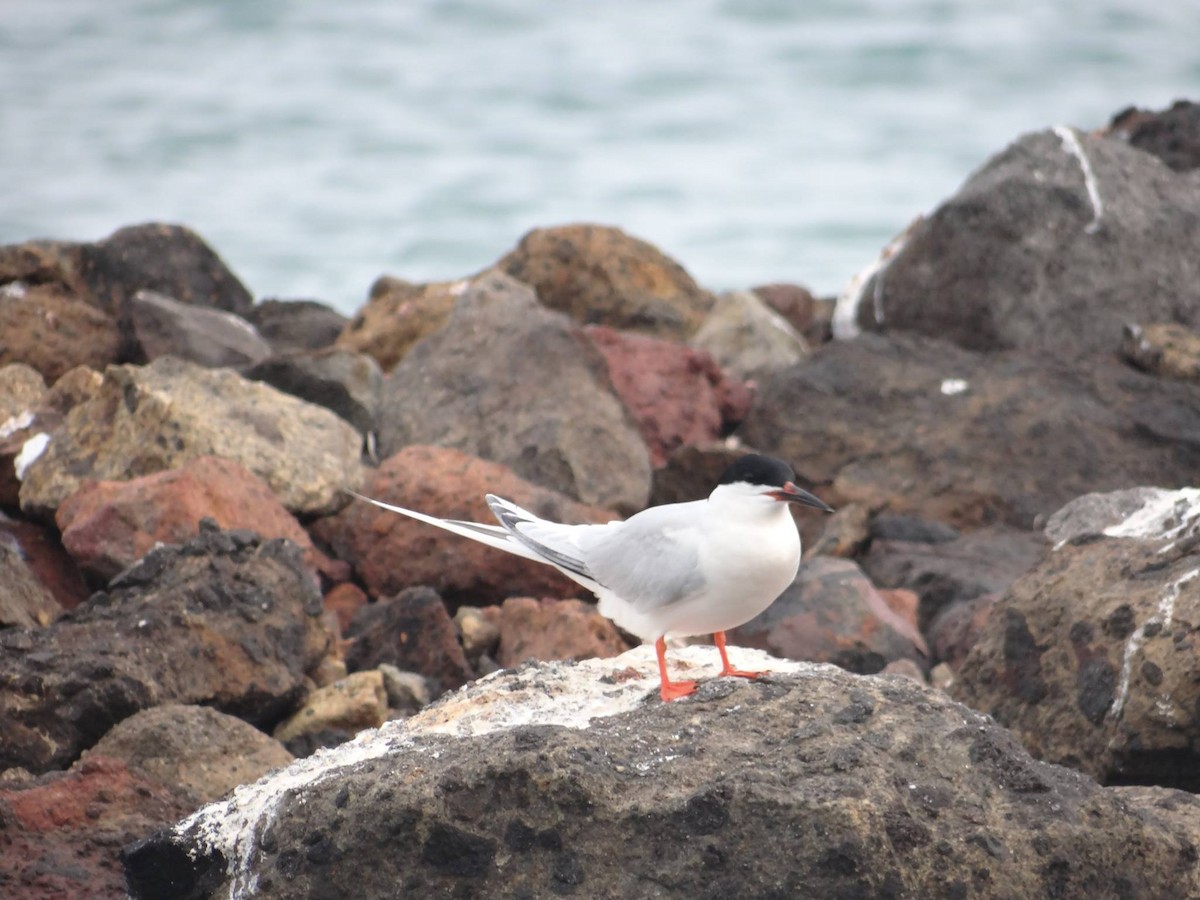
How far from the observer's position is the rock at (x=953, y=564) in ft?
31.3

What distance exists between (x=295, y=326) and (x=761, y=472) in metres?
9.62

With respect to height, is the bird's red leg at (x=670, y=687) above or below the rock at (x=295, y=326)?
above

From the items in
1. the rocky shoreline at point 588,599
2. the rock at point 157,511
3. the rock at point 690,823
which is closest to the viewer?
the rock at point 690,823

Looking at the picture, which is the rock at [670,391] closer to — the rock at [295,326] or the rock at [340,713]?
the rock at [295,326]

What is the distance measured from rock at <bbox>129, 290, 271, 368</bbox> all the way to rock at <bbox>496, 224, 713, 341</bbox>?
3115 mm

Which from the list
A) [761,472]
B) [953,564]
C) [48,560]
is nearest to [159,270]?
[48,560]

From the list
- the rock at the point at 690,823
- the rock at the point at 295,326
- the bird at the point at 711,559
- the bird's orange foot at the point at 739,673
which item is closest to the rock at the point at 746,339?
the rock at the point at 295,326

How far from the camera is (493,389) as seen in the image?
11570mm

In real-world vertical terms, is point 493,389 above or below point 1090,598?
below

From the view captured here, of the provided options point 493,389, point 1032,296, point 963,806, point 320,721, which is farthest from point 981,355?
point 963,806

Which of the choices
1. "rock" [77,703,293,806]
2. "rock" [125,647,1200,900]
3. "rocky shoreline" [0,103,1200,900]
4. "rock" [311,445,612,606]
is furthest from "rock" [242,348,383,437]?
"rock" [125,647,1200,900]

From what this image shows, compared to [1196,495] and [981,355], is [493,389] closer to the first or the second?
[981,355]

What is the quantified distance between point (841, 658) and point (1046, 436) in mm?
3728

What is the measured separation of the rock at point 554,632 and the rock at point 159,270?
18.9 feet
